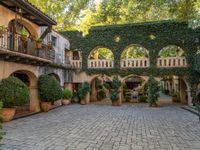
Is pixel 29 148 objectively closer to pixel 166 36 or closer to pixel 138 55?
pixel 166 36

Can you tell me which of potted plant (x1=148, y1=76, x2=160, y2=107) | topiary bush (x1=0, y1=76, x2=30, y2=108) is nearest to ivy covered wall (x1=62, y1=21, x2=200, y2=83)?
Result: potted plant (x1=148, y1=76, x2=160, y2=107)

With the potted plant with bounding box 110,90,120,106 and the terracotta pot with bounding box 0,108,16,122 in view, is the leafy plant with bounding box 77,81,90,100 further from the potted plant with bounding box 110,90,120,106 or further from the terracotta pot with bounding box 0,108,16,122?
the terracotta pot with bounding box 0,108,16,122

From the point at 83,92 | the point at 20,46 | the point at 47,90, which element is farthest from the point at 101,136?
the point at 83,92

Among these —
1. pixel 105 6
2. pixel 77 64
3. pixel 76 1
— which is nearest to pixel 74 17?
pixel 76 1

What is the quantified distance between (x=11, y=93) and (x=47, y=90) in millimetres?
3551

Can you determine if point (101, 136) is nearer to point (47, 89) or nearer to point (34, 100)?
point (47, 89)

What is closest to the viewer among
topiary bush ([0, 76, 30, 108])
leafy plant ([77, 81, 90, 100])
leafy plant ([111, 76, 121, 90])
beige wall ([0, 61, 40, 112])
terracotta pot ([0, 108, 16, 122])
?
topiary bush ([0, 76, 30, 108])

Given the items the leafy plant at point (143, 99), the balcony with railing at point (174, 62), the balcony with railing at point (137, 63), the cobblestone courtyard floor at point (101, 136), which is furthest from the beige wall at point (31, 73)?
the leafy plant at point (143, 99)

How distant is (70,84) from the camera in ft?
67.3

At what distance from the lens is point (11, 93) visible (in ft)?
32.9

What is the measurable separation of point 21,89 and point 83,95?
30.3ft

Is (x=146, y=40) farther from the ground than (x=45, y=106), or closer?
farther from the ground

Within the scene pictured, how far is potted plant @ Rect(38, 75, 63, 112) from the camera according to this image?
44.4 ft

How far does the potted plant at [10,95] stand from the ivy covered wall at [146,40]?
10155 mm
